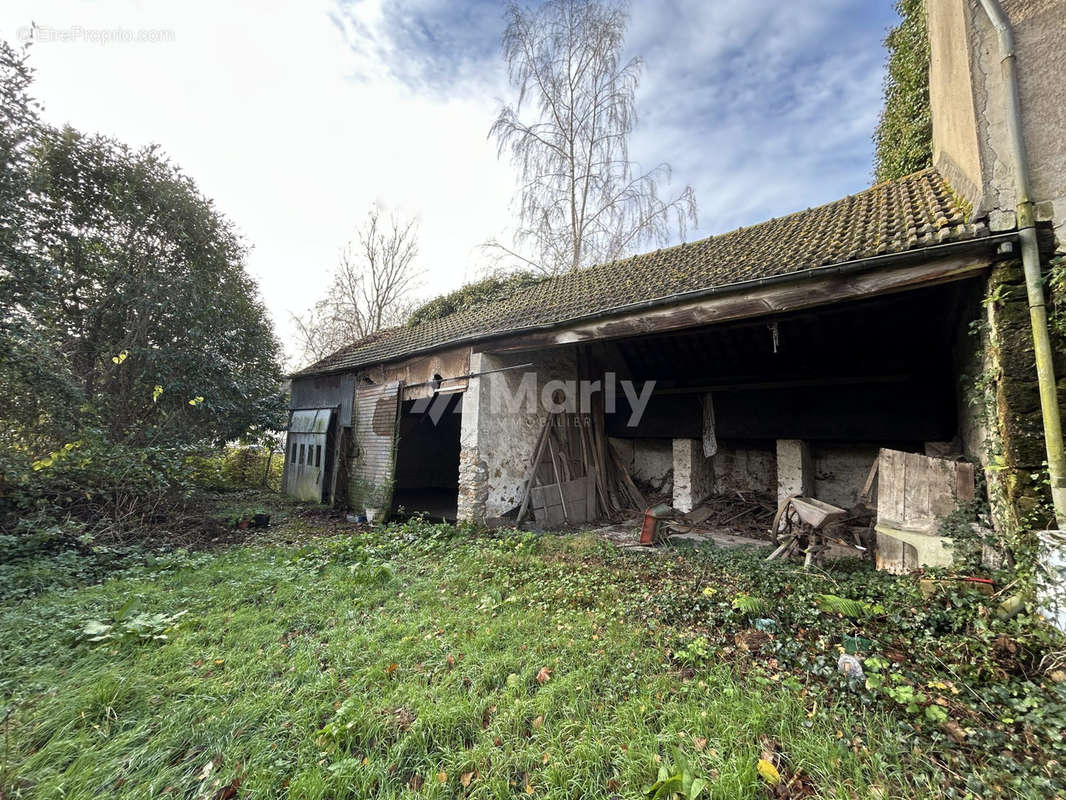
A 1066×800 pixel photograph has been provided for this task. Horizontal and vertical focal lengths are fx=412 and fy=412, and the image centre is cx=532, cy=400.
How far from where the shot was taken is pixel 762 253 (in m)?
5.51

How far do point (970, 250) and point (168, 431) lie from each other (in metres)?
11.6

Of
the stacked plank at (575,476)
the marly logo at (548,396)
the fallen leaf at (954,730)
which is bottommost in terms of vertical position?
the fallen leaf at (954,730)

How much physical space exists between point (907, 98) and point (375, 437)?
11.9 meters

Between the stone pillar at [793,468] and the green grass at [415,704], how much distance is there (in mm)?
4302

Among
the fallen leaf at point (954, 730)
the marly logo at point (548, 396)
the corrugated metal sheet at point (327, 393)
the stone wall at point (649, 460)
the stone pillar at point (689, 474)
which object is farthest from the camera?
the corrugated metal sheet at point (327, 393)

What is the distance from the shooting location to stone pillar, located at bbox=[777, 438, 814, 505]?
22.9ft

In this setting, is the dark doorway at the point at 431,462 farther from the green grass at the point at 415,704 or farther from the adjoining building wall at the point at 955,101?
the adjoining building wall at the point at 955,101

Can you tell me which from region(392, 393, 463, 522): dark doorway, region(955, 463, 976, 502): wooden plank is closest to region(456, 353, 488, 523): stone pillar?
region(392, 393, 463, 522): dark doorway

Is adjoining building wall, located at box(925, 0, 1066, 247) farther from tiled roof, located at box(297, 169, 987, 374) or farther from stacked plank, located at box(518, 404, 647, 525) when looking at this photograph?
stacked plank, located at box(518, 404, 647, 525)

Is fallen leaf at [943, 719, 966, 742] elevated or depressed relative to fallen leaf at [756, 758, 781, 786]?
elevated

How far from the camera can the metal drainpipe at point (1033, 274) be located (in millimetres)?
2891

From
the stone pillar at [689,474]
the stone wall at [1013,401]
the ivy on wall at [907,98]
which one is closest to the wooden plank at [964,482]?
the stone wall at [1013,401]

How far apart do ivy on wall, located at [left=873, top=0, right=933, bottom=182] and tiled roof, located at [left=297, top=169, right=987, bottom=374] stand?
5.66 feet

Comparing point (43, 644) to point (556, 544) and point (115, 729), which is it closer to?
point (115, 729)
